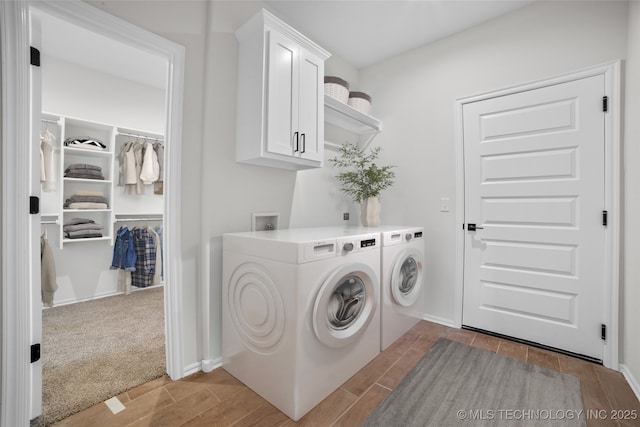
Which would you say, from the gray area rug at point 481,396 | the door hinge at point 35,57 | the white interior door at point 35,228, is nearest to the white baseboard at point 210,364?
the white interior door at point 35,228

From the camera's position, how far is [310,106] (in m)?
2.07

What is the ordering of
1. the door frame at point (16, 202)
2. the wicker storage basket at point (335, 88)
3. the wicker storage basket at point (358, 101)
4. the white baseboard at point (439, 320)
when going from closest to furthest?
the door frame at point (16, 202)
the wicker storage basket at point (335, 88)
the white baseboard at point (439, 320)
the wicker storage basket at point (358, 101)

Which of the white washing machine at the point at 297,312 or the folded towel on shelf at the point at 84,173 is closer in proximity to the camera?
the white washing machine at the point at 297,312

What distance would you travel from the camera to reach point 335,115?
2.68 m

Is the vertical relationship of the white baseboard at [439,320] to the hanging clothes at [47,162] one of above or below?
below

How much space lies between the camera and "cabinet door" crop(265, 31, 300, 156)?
181 centimetres

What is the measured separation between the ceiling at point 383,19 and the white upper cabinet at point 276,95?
1.84ft

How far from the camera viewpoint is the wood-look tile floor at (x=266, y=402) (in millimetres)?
1416

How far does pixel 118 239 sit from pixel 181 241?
2.24 metres

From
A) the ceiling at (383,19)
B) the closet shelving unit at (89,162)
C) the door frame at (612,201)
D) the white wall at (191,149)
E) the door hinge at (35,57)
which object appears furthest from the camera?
the closet shelving unit at (89,162)

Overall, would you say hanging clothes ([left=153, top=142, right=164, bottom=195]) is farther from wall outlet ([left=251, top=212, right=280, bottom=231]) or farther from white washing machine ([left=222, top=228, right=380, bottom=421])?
white washing machine ([left=222, top=228, right=380, bottom=421])

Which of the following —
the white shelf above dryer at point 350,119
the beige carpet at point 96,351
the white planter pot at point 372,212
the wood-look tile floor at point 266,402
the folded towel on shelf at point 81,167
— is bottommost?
the wood-look tile floor at point 266,402

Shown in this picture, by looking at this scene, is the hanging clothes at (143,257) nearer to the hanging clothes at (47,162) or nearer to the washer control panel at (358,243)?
the hanging clothes at (47,162)

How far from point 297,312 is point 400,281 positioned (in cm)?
123
